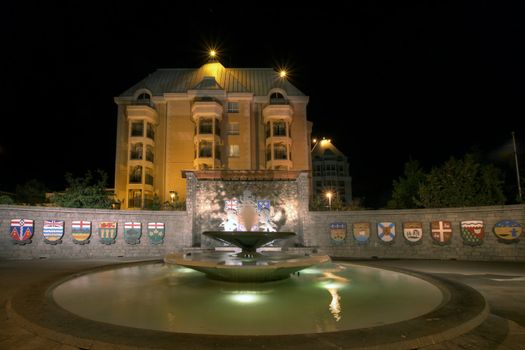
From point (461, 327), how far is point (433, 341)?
700 mm

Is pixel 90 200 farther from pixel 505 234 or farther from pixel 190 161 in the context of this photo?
pixel 505 234

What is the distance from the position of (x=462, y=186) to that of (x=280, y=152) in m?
18.6

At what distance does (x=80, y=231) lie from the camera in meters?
17.4

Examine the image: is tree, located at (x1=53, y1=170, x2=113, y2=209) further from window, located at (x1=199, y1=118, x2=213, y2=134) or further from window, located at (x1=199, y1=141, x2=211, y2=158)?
window, located at (x1=199, y1=118, x2=213, y2=134)

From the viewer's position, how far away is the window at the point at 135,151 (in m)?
33.8

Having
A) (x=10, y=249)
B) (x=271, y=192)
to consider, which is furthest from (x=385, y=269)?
(x=10, y=249)

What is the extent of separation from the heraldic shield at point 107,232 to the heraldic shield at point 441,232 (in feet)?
56.9

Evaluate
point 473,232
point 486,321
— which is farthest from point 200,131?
point 486,321

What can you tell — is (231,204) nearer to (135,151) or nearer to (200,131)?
(200,131)

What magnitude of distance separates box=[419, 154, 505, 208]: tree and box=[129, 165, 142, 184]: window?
26199 millimetres

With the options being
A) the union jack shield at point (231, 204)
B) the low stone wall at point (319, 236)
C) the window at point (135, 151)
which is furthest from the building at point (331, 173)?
the low stone wall at point (319, 236)

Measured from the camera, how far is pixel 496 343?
169 inches

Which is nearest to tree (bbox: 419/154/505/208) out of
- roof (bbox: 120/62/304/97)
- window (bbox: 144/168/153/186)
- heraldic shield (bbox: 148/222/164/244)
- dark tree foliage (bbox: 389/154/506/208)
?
dark tree foliage (bbox: 389/154/506/208)

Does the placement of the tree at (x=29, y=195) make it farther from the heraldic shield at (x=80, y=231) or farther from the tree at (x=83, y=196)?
the heraldic shield at (x=80, y=231)
